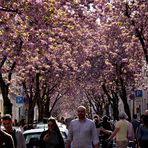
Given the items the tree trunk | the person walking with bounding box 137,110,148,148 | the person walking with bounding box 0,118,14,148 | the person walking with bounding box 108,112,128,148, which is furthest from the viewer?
the tree trunk

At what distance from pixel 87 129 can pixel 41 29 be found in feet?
25.3

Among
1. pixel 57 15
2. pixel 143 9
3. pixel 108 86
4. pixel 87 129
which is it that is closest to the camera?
pixel 87 129

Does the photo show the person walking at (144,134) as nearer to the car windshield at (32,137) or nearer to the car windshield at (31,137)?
the car windshield at (32,137)

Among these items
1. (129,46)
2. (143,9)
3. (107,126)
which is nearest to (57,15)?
(107,126)

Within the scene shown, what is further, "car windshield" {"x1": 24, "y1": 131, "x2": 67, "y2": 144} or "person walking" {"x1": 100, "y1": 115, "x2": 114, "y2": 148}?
"person walking" {"x1": 100, "y1": 115, "x2": 114, "y2": 148}

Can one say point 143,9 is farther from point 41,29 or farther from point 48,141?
point 48,141

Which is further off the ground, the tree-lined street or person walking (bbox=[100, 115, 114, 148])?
the tree-lined street

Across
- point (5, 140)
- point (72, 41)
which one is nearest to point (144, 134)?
point (5, 140)

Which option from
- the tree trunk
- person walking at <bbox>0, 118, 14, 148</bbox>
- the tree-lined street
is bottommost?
person walking at <bbox>0, 118, 14, 148</bbox>

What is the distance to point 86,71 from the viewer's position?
49.9 m

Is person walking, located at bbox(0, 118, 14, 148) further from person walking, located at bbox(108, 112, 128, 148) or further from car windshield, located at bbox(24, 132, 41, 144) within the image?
person walking, located at bbox(108, 112, 128, 148)

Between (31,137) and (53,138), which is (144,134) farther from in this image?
(31,137)

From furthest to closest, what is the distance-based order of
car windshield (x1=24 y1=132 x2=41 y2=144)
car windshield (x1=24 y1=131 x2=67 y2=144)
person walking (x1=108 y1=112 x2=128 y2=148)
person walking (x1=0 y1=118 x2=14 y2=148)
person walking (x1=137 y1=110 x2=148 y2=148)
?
person walking (x1=108 y1=112 x2=128 y2=148)
car windshield (x1=24 y1=132 x2=41 y2=144)
car windshield (x1=24 y1=131 x2=67 y2=144)
person walking (x1=137 y1=110 x2=148 y2=148)
person walking (x1=0 y1=118 x2=14 y2=148)

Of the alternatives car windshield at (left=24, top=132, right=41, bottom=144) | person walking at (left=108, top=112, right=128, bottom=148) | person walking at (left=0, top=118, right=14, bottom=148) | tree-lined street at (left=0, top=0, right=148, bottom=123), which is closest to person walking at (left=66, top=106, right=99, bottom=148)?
person walking at (left=0, top=118, right=14, bottom=148)
